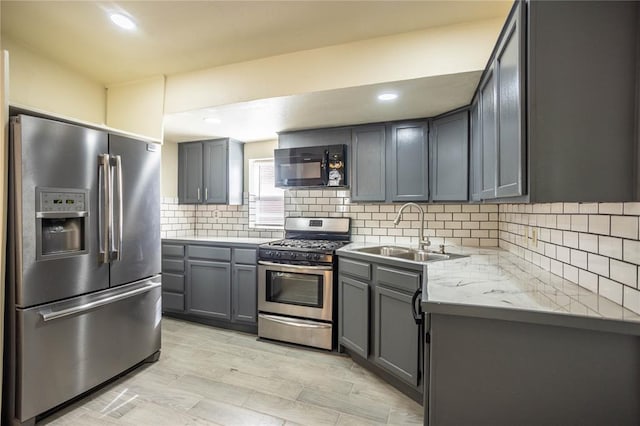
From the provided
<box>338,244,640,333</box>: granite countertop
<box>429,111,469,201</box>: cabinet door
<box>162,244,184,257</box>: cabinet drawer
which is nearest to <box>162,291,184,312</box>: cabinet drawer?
<box>162,244,184,257</box>: cabinet drawer

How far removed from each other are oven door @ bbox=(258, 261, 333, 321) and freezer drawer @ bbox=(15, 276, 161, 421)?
0.99 metres

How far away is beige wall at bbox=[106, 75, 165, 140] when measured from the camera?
110 inches

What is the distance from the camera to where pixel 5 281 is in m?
1.70

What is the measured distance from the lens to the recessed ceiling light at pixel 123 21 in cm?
190

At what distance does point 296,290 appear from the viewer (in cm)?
291

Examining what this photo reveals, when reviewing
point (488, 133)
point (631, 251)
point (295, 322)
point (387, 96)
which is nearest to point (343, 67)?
point (387, 96)

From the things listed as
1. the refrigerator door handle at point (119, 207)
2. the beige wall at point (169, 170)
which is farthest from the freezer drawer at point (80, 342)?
the beige wall at point (169, 170)

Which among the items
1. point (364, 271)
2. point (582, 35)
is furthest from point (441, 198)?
point (582, 35)

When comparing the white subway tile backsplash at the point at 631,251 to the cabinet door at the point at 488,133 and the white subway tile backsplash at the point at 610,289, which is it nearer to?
the white subway tile backsplash at the point at 610,289

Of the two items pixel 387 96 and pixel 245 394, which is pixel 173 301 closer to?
pixel 245 394

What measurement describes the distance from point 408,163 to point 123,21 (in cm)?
244

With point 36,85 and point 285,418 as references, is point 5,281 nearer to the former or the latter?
point 36,85

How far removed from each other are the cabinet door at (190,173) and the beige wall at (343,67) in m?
1.18

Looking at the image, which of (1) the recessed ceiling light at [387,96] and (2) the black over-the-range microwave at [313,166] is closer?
(1) the recessed ceiling light at [387,96]
